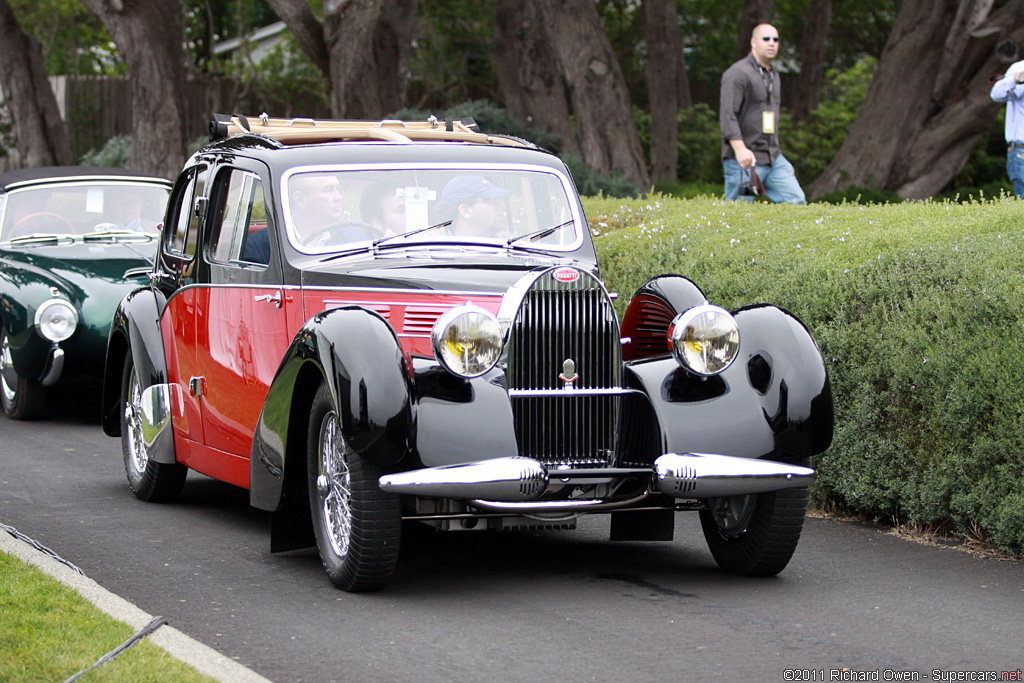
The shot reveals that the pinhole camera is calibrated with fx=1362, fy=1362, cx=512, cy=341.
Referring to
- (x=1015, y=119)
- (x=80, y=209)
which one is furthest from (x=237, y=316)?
(x=1015, y=119)

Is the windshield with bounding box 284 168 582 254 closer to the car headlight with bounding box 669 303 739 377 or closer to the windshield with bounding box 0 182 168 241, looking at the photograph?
the car headlight with bounding box 669 303 739 377

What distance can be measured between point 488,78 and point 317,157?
33809 millimetres

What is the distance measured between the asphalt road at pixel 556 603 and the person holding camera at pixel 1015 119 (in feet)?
18.7

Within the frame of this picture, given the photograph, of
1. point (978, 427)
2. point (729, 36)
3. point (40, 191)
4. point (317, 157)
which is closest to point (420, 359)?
point (317, 157)

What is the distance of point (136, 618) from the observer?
4.93 m

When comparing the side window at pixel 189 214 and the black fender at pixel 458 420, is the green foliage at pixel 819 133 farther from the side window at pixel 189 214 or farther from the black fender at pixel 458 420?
the black fender at pixel 458 420

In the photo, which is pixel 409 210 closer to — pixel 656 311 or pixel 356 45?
pixel 656 311

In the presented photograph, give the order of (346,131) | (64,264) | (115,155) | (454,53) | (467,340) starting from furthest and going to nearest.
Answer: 1. (454,53)
2. (115,155)
3. (64,264)
4. (346,131)
5. (467,340)

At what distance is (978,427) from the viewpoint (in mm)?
6289

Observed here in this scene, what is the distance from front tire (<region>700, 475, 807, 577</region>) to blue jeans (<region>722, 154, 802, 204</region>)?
6815 millimetres

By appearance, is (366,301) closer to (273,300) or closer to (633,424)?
(273,300)

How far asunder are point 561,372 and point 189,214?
9.74 feet

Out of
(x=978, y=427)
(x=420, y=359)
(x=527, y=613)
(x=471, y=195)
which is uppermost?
(x=471, y=195)

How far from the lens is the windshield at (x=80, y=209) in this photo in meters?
11.5
